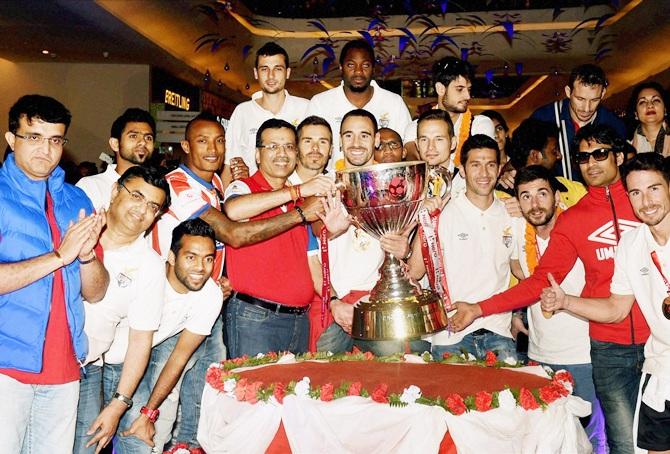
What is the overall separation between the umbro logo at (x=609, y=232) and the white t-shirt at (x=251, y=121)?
1.98 meters

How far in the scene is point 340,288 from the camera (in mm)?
3500

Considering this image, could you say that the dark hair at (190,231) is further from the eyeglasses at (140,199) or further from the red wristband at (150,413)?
the red wristband at (150,413)

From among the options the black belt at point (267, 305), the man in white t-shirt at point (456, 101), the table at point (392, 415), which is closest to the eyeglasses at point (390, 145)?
the man in white t-shirt at point (456, 101)

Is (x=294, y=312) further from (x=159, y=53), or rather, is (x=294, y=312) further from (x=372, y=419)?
(x=159, y=53)

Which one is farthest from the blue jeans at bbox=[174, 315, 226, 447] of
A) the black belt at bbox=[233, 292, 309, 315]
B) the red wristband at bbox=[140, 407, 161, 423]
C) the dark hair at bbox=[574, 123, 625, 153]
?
the dark hair at bbox=[574, 123, 625, 153]

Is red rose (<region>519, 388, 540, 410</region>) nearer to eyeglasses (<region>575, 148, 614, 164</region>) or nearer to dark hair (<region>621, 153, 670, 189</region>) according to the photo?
dark hair (<region>621, 153, 670, 189</region>)

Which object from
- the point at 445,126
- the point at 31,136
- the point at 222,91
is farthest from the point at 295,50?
the point at 31,136

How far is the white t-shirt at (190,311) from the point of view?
330cm

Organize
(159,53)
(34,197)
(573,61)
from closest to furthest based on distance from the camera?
1. (34,197)
2. (159,53)
3. (573,61)

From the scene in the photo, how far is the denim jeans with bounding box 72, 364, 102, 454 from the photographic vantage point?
2945mm

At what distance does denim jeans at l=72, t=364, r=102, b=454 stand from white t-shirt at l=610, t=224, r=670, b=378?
230 centimetres

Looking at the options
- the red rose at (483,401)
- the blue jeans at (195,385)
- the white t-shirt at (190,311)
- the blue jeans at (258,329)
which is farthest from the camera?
the blue jeans at (195,385)

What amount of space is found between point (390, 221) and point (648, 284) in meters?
1.42

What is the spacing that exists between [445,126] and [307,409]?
1.89 meters
